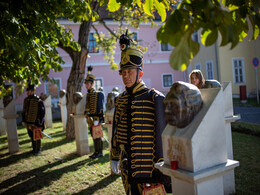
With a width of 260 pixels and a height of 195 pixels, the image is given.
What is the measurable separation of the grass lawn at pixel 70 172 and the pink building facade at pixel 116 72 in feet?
50.4

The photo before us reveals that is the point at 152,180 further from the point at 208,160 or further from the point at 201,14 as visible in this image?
the point at 201,14

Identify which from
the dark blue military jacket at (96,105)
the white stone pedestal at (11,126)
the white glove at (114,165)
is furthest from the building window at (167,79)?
the white glove at (114,165)

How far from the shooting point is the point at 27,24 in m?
4.40

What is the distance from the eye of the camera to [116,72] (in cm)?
2544

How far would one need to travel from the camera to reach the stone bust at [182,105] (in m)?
2.02

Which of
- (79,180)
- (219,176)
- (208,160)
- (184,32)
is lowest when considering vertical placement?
(79,180)

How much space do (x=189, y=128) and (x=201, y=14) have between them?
0.85 m

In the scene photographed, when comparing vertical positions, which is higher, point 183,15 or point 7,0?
point 7,0

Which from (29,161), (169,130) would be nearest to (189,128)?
(169,130)

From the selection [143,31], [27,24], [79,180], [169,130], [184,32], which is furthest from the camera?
[143,31]

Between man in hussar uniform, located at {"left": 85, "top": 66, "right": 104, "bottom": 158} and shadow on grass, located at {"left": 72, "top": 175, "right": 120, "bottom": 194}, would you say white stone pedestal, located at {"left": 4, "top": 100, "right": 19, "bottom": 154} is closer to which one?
man in hussar uniform, located at {"left": 85, "top": 66, "right": 104, "bottom": 158}

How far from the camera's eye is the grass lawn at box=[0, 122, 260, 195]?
16.9 ft

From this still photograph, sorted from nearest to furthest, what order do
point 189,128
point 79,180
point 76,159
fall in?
1. point 189,128
2. point 79,180
3. point 76,159

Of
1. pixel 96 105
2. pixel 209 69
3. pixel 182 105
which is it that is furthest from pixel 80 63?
pixel 209 69
